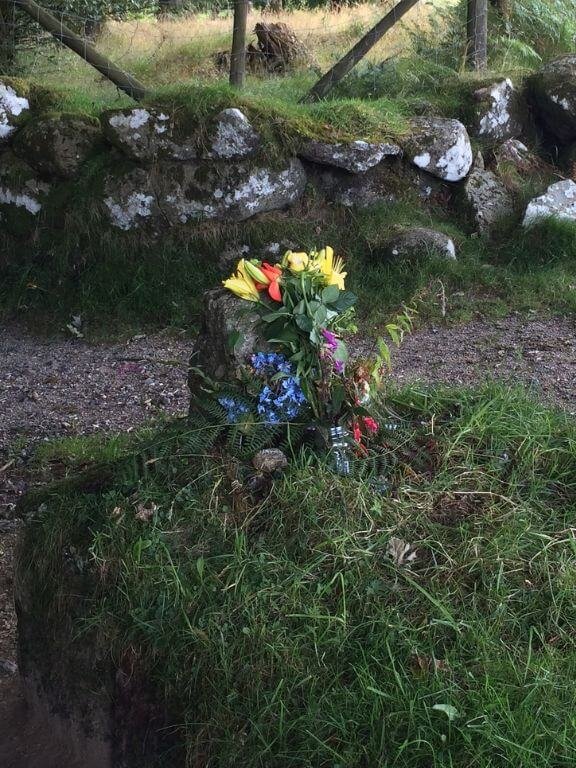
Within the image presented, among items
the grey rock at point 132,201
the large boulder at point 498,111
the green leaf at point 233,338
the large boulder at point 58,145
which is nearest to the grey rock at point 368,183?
the large boulder at point 498,111

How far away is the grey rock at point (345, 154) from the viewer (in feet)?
23.9

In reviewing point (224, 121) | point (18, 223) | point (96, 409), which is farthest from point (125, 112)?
point (96, 409)

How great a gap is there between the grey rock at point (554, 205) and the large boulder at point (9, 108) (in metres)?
4.63

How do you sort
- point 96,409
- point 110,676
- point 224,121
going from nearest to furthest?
point 110,676
point 96,409
point 224,121

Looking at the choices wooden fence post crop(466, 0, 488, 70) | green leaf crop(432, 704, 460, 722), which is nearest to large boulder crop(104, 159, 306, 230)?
wooden fence post crop(466, 0, 488, 70)

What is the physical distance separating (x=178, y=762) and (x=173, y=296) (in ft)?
16.4

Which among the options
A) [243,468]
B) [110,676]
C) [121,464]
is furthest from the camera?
[121,464]

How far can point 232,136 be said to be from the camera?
709 centimetres

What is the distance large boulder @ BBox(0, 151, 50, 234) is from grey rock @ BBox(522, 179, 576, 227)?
168 inches

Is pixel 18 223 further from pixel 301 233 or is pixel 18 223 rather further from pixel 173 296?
pixel 301 233

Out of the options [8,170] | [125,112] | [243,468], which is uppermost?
[243,468]

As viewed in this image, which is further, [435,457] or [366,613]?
[435,457]

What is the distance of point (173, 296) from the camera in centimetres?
709

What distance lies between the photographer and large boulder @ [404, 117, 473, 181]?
759 centimetres
